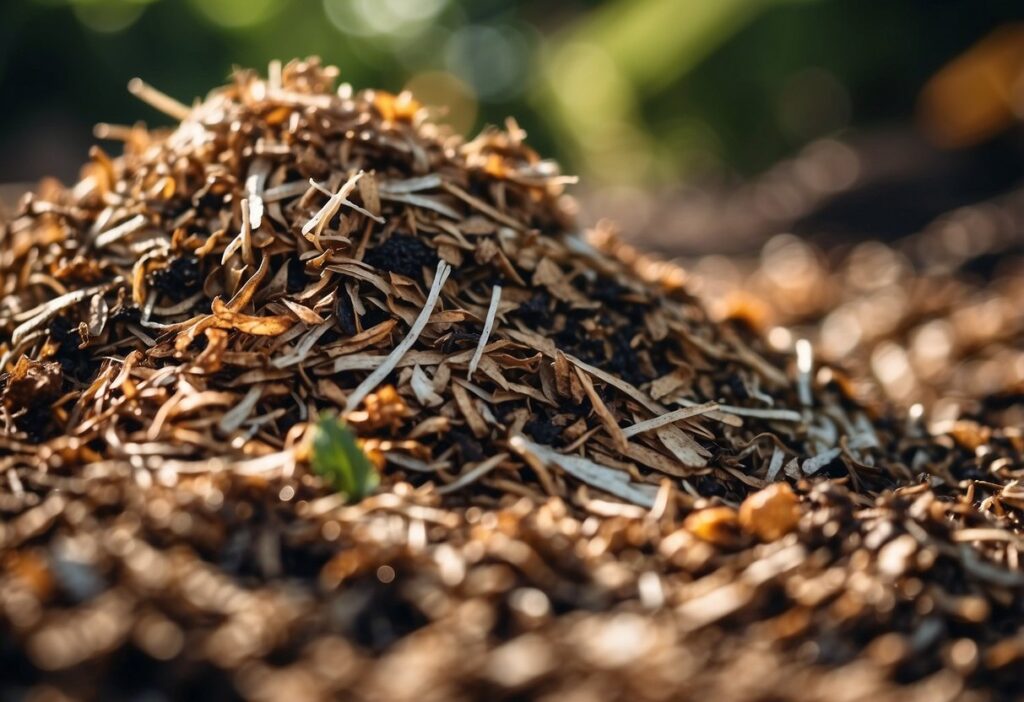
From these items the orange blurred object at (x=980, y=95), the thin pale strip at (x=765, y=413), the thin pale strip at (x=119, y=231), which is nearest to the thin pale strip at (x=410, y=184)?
the thin pale strip at (x=119, y=231)

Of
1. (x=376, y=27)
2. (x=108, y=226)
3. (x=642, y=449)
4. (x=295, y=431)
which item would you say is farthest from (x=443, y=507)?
(x=376, y=27)

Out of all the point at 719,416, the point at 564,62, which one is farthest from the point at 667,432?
the point at 564,62

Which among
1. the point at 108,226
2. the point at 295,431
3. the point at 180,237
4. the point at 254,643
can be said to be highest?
the point at 108,226

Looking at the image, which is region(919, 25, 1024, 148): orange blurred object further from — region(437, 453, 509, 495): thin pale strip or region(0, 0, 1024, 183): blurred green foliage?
region(437, 453, 509, 495): thin pale strip

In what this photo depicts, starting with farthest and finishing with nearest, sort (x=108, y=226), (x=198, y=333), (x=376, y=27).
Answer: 1. (x=376, y=27)
2. (x=108, y=226)
3. (x=198, y=333)

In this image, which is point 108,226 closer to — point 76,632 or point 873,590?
point 76,632

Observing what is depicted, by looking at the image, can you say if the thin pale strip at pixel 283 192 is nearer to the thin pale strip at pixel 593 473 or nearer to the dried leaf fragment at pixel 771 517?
the thin pale strip at pixel 593 473

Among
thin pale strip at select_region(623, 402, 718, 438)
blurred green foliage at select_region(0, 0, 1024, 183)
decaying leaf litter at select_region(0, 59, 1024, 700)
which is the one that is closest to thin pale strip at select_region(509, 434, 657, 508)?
decaying leaf litter at select_region(0, 59, 1024, 700)

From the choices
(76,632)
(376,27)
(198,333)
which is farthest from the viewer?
(376,27)
